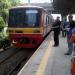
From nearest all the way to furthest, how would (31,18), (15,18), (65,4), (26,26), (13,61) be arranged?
(13,61)
(26,26)
(31,18)
(15,18)
(65,4)

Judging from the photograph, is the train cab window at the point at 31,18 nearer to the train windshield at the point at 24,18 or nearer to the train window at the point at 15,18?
the train windshield at the point at 24,18

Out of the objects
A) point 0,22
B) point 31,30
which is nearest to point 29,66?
point 31,30

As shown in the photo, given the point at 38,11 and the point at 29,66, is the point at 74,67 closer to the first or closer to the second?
the point at 29,66

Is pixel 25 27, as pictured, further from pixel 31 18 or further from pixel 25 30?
pixel 31 18

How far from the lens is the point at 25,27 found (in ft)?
78.0

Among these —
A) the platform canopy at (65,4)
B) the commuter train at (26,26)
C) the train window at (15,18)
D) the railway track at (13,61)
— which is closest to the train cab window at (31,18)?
the commuter train at (26,26)

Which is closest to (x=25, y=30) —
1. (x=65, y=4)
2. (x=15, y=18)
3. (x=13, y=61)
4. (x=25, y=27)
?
(x=25, y=27)

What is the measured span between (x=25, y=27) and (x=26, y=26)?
0.35ft

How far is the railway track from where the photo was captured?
1703 cm

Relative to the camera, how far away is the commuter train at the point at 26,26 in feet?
77.5

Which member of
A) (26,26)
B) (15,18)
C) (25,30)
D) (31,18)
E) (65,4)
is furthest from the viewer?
(65,4)

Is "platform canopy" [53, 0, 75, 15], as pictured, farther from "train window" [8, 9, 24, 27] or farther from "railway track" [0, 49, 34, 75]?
"railway track" [0, 49, 34, 75]

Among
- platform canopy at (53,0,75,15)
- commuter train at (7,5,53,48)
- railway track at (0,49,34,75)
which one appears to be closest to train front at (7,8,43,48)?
commuter train at (7,5,53,48)

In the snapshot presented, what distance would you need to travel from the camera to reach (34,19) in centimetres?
2392
